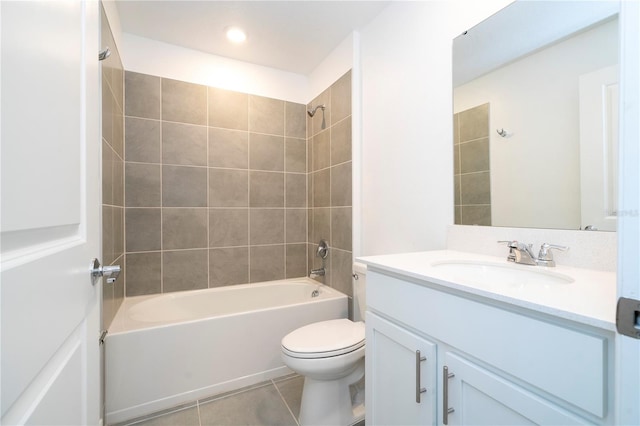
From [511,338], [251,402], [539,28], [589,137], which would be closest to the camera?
[511,338]

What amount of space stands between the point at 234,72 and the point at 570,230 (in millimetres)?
2557

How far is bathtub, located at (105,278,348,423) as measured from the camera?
1.51 metres

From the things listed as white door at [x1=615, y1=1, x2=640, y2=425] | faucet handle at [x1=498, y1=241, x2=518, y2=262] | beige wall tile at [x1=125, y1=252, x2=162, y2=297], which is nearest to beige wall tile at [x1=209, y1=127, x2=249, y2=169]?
beige wall tile at [x1=125, y1=252, x2=162, y2=297]

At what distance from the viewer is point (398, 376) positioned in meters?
0.96

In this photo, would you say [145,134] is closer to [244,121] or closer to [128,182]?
[128,182]

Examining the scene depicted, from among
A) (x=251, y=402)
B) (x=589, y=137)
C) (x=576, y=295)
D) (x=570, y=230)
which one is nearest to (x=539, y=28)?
(x=589, y=137)

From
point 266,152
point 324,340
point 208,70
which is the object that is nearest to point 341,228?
point 324,340

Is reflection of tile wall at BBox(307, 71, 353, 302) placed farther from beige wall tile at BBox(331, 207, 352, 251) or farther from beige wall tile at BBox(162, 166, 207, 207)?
beige wall tile at BBox(162, 166, 207, 207)

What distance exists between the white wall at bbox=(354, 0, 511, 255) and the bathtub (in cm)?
80

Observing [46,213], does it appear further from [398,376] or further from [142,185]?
[142,185]

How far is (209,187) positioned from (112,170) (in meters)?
0.75

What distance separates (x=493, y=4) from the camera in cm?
118

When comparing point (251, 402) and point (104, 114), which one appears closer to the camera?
point (104, 114)

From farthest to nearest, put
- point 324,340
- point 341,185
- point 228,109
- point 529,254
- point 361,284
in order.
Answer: point 228,109
point 341,185
point 361,284
point 324,340
point 529,254
